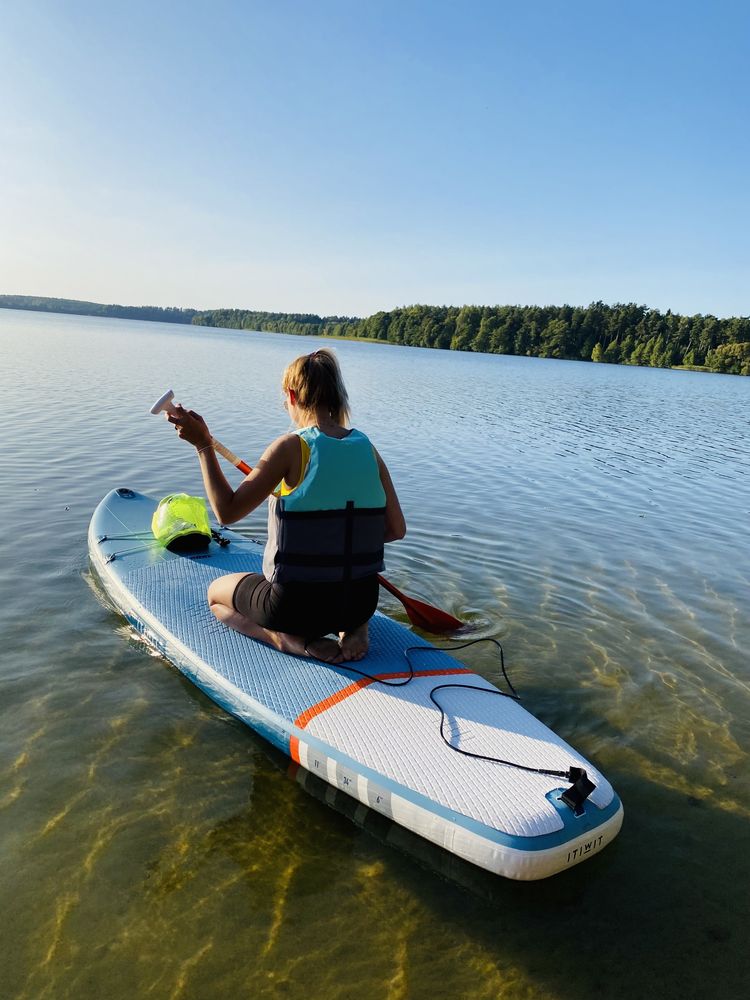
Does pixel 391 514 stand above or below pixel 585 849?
above

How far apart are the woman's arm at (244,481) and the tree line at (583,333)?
91.0m

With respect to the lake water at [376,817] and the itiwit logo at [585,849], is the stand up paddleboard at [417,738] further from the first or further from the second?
the lake water at [376,817]

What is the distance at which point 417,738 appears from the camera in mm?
3477

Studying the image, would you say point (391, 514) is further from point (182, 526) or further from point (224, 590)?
point (182, 526)

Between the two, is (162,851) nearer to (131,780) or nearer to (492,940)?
(131,780)

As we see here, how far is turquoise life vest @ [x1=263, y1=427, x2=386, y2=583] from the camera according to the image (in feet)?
11.9

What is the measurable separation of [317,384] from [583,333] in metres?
102

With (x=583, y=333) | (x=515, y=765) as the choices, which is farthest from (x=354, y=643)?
(x=583, y=333)

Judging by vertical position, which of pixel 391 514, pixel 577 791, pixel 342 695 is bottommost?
pixel 342 695

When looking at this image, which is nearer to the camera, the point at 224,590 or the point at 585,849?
the point at 585,849

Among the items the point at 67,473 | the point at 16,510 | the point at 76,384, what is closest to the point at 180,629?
the point at 16,510

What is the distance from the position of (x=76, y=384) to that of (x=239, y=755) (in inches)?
732

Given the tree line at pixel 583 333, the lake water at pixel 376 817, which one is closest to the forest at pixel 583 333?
the tree line at pixel 583 333

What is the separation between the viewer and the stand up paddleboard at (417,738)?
2.97 m
